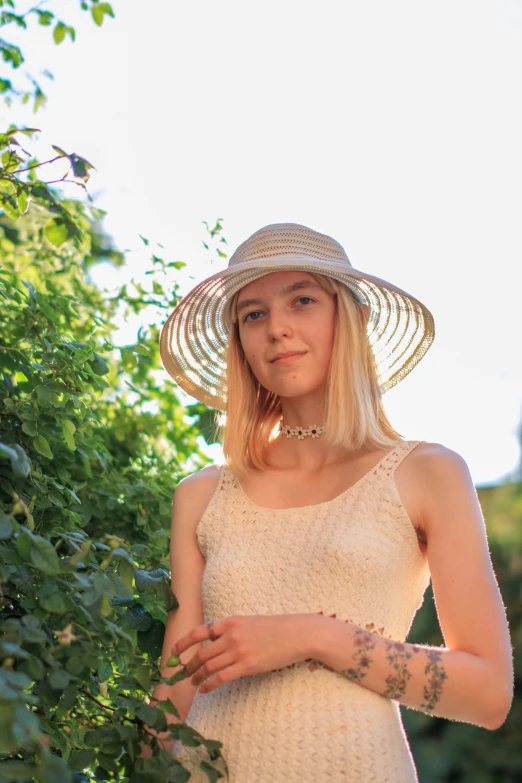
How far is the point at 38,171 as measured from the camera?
115 inches

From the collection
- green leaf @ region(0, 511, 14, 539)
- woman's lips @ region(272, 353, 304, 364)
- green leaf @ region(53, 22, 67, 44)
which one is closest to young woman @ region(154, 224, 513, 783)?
woman's lips @ region(272, 353, 304, 364)

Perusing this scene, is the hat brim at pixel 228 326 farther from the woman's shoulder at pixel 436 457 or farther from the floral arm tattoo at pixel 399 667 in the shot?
the floral arm tattoo at pixel 399 667

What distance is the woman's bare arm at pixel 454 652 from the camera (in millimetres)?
1715

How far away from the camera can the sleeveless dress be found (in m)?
1.78

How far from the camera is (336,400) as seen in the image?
2.20m

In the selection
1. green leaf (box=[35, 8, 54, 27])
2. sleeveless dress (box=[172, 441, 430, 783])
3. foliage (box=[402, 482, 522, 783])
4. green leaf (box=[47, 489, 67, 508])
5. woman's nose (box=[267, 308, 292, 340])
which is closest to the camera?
sleeveless dress (box=[172, 441, 430, 783])

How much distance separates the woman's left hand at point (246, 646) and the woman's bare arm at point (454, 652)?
0.13 ft

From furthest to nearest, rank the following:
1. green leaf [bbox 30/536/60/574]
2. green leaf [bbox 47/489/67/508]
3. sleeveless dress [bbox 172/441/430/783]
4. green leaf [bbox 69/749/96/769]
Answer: green leaf [bbox 47/489/67/508] → sleeveless dress [bbox 172/441/430/783] → green leaf [bbox 69/749/96/769] → green leaf [bbox 30/536/60/574]

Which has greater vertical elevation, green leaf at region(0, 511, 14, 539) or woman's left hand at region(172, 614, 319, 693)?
green leaf at region(0, 511, 14, 539)

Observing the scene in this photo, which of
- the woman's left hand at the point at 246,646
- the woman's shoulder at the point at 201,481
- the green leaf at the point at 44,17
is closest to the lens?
the woman's left hand at the point at 246,646

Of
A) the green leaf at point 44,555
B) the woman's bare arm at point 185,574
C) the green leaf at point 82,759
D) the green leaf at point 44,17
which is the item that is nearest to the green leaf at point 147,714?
the green leaf at point 82,759

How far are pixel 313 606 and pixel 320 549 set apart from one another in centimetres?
12

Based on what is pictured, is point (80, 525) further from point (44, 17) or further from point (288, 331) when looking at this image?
point (44, 17)

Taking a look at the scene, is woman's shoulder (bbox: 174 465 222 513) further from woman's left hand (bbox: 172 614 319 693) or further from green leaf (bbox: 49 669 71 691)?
green leaf (bbox: 49 669 71 691)
